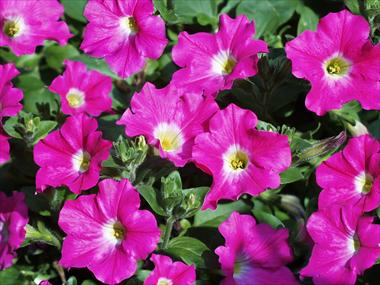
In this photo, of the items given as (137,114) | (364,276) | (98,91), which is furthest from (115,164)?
(364,276)

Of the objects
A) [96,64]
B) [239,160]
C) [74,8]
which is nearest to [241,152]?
[239,160]

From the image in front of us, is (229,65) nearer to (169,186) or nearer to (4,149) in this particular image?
(169,186)

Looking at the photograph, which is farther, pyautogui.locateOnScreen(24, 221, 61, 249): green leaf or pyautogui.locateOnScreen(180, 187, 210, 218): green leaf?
pyautogui.locateOnScreen(24, 221, 61, 249): green leaf

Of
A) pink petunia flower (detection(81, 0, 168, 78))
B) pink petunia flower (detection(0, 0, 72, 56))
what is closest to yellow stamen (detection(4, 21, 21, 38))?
pink petunia flower (detection(0, 0, 72, 56))

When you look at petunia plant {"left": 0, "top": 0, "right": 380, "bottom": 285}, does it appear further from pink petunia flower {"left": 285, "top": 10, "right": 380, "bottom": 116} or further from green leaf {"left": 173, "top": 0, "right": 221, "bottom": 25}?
green leaf {"left": 173, "top": 0, "right": 221, "bottom": 25}

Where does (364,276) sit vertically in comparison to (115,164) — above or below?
below

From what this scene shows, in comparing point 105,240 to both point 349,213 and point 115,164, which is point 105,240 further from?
point 349,213

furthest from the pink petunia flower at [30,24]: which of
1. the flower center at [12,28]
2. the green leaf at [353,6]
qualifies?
the green leaf at [353,6]
